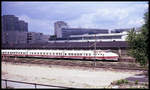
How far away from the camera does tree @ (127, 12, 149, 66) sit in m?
22.9

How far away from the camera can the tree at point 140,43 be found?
22.9 m

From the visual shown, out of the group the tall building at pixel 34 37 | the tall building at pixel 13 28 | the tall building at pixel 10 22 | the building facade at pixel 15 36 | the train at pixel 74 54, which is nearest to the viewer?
the train at pixel 74 54

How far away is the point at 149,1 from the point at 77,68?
1756 cm

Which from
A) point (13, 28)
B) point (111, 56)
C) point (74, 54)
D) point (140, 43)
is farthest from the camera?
point (13, 28)

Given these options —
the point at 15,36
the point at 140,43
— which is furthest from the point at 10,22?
the point at 140,43

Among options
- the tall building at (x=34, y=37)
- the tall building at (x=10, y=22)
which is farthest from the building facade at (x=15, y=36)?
the tall building at (x=10, y=22)

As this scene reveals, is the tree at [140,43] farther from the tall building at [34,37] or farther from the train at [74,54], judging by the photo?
the tall building at [34,37]

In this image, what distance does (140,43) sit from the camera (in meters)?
24.1

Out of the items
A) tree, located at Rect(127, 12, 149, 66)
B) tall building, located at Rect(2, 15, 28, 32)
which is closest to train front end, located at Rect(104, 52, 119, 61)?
tree, located at Rect(127, 12, 149, 66)

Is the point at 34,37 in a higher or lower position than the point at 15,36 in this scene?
lower

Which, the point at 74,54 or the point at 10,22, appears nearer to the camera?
the point at 74,54

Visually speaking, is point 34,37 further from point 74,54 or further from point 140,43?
point 140,43

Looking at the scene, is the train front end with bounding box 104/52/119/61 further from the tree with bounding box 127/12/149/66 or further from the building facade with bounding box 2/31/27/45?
the building facade with bounding box 2/31/27/45

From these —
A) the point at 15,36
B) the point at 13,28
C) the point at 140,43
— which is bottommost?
the point at 15,36
